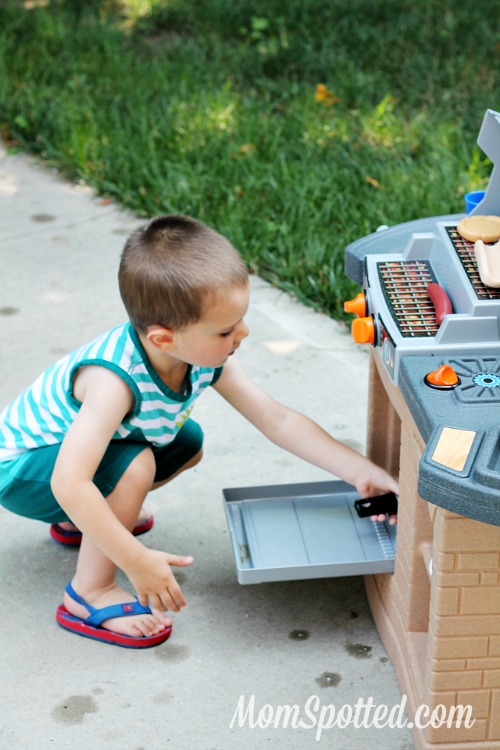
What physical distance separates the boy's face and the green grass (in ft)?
4.38

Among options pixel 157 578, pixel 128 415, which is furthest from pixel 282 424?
pixel 157 578

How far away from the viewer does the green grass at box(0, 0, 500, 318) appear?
3514 mm

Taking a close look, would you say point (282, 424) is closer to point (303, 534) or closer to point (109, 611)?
point (303, 534)

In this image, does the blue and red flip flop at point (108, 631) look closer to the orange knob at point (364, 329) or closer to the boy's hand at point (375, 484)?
the boy's hand at point (375, 484)

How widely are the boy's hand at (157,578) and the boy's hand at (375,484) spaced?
364 millimetres

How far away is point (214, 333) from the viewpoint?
1767mm

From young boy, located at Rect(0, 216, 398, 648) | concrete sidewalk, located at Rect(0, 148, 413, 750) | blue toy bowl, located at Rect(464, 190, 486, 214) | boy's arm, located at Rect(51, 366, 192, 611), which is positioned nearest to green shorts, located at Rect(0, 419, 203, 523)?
young boy, located at Rect(0, 216, 398, 648)

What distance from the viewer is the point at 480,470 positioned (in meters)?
1.36

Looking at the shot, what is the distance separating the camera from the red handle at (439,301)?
170cm

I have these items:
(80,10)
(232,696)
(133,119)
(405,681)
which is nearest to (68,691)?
(232,696)

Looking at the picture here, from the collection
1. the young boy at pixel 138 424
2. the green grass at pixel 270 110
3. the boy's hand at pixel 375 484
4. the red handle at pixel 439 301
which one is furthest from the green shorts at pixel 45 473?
the green grass at pixel 270 110

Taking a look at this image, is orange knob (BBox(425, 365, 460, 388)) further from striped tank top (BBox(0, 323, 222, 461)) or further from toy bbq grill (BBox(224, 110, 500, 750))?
striped tank top (BBox(0, 323, 222, 461))

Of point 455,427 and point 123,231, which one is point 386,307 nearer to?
point 455,427

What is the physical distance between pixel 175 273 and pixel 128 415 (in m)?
0.29
